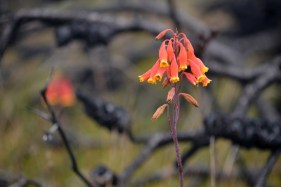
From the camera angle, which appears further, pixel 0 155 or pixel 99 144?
pixel 99 144

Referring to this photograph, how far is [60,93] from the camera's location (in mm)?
3576

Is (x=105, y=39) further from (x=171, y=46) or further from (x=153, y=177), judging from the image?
(x=171, y=46)

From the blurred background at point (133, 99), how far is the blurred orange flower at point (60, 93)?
67 millimetres

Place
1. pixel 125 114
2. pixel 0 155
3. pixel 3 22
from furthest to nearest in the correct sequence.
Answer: pixel 0 155, pixel 3 22, pixel 125 114

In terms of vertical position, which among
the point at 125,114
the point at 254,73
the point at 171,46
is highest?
the point at 254,73

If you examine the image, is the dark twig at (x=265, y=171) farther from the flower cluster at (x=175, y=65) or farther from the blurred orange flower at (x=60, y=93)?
the blurred orange flower at (x=60, y=93)

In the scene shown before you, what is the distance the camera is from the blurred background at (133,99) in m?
2.27

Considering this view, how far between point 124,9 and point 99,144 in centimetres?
105

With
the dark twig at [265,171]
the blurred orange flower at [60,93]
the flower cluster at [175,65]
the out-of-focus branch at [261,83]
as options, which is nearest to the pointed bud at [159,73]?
the flower cluster at [175,65]

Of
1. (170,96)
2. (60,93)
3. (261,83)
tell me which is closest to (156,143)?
(261,83)

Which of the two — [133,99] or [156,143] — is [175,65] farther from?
[133,99]

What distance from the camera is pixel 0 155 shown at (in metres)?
2.93

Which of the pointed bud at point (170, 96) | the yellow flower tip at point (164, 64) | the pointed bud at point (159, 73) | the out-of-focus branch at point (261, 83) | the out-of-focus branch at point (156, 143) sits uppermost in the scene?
the out-of-focus branch at point (261, 83)

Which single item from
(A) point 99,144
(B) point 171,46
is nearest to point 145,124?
(A) point 99,144
